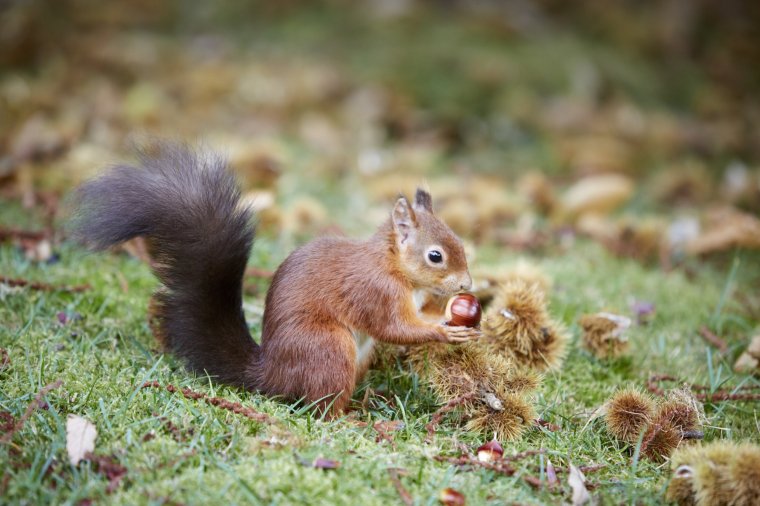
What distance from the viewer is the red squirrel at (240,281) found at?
228 centimetres

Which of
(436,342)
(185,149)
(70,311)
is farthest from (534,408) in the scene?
(70,311)

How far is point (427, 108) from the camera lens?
23.0 feet

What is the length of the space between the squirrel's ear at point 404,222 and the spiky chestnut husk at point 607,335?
954mm

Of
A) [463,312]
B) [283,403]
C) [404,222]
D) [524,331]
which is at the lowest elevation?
[283,403]

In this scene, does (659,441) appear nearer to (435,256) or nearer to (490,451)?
(490,451)

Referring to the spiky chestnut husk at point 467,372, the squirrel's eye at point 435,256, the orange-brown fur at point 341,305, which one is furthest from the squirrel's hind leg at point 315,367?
the squirrel's eye at point 435,256

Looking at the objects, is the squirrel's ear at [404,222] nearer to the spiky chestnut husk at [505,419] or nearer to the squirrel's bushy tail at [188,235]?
the squirrel's bushy tail at [188,235]

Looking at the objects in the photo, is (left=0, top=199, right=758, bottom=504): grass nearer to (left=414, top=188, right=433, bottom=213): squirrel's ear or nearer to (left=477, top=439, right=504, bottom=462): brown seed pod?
(left=477, top=439, right=504, bottom=462): brown seed pod

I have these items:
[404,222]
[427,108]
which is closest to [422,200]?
[404,222]

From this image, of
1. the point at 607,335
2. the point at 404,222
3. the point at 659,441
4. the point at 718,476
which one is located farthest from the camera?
the point at 607,335

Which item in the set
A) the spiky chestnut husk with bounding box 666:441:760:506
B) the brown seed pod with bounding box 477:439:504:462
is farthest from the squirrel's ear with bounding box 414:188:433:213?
the spiky chestnut husk with bounding box 666:441:760:506

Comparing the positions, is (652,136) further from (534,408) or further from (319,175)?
(534,408)

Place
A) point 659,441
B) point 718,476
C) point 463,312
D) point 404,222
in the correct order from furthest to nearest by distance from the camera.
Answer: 1. point 404,222
2. point 463,312
3. point 659,441
4. point 718,476

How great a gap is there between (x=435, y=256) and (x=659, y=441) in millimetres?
985
